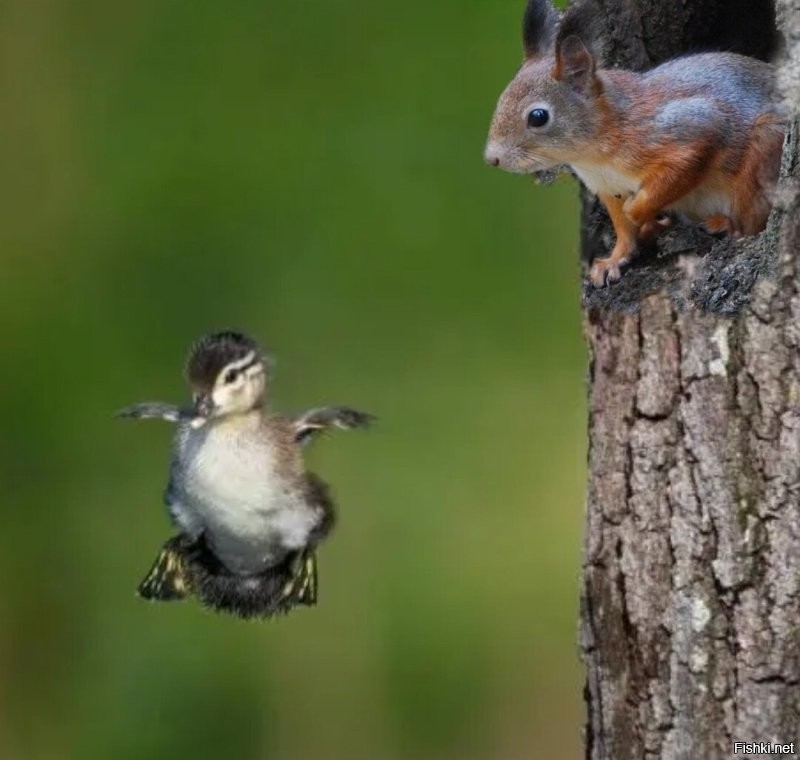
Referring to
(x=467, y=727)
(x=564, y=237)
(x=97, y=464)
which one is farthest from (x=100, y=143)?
(x=467, y=727)

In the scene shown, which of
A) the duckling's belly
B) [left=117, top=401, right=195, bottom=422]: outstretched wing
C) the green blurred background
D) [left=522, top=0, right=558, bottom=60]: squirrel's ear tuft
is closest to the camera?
[left=117, top=401, right=195, bottom=422]: outstretched wing

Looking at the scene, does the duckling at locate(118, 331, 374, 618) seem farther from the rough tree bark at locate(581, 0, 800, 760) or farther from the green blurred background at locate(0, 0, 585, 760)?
the green blurred background at locate(0, 0, 585, 760)

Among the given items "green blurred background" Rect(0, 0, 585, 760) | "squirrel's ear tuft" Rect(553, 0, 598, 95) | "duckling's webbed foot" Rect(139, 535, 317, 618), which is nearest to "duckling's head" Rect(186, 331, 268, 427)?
"duckling's webbed foot" Rect(139, 535, 317, 618)

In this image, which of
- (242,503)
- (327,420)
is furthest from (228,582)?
(327,420)

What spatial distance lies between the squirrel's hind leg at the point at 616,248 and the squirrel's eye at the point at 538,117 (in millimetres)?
131

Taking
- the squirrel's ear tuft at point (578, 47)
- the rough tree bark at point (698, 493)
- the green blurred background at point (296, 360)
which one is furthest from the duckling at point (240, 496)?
the green blurred background at point (296, 360)

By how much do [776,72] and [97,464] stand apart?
5.67ft

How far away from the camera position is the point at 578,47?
1747 millimetres

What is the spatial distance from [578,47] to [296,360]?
53.2 inches

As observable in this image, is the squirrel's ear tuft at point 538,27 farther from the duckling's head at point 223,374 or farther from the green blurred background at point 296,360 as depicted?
the green blurred background at point 296,360

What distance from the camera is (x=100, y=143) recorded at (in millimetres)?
3004

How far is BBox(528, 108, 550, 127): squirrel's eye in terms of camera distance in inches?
69.7

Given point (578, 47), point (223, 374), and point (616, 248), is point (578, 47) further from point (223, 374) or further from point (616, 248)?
point (223, 374)

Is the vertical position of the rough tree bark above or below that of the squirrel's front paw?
below
